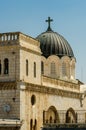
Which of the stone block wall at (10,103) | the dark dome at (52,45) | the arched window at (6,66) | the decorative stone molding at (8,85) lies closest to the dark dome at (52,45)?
the dark dome at (52,45)

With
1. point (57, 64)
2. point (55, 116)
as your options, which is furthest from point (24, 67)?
point (57, 64)

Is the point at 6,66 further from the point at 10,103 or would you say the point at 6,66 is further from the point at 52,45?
the point at 52,45

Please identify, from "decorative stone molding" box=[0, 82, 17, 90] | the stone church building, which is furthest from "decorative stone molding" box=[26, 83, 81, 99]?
"decorative stone molding" box=[0, 82, 17, 90]

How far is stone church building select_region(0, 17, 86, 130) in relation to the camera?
3347cm

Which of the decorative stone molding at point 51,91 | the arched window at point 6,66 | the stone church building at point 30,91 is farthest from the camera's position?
the decorative stone molding at point 51,91

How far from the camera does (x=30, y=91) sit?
114 feet

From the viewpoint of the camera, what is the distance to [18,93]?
33.4 metres

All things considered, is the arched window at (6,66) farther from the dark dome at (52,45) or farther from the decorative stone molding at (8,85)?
the dark dome at (52,45)

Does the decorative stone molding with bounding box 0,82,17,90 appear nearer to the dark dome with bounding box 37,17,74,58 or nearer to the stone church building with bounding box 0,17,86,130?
the stone church building with bounding box 0,17,86,130

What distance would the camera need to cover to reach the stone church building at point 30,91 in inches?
1318

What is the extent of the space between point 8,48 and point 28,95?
155 inches

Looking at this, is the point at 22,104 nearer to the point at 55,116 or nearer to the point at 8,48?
the point at 8,48

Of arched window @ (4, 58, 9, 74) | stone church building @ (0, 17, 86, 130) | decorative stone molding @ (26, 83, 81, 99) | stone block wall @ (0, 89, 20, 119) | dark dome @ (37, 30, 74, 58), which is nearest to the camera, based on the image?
stone block wall @ (0, 89, 20, 119)

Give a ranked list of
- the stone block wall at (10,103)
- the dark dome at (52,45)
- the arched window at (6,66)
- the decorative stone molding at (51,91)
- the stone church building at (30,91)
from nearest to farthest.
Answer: the stone block wall at (10,103) < the stone church building at (30,91) < the arched window at (6,66) < the decorative stone molding at (51,91) < the dark dome at (52,45)
